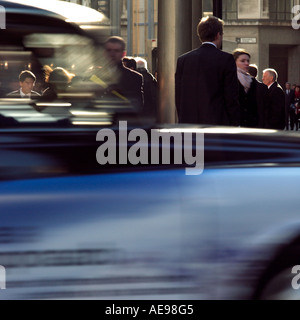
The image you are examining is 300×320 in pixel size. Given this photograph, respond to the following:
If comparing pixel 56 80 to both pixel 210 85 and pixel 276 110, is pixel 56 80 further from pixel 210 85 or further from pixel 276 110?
pixel 276 110

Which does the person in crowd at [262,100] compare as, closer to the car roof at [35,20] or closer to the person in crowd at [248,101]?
the person in crowd at [248,101]

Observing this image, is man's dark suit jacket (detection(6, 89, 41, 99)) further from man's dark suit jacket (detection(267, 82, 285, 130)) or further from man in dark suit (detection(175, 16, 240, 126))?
man's dark suit jacket (detection(267, 82, 285, 130))

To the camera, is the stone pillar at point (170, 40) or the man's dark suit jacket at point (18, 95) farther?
the stone pillar at point (170, 40)

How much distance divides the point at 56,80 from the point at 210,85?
4.28 meters

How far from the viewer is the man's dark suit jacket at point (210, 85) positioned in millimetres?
7426

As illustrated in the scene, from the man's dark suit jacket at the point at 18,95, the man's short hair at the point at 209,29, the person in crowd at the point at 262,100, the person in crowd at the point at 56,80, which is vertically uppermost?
the man's short hair at the point at 209,29

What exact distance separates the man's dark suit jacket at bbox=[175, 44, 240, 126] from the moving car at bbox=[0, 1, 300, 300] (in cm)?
426

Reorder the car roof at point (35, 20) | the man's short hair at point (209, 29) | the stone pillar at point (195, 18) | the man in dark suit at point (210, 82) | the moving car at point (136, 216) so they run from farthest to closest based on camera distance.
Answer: the stone pillar at point (195, 18)
the man's short hair at point (209, 29)
the man in dark suit at point (210, 82)
the car roof at point (35, 20)
the moving car at point (136, 216)

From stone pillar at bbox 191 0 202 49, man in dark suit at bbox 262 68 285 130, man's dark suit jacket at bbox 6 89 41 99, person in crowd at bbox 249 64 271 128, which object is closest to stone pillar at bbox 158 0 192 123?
stone pillar at bbox 191 0 202 49

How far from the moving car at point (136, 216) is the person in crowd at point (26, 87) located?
84 millimetres

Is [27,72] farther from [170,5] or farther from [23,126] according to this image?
[170,5]

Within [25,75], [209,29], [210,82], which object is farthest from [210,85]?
[25,75]

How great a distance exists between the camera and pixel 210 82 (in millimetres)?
7461

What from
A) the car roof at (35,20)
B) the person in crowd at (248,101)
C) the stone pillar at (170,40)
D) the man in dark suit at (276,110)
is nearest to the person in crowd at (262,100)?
the man in dark suit at (276,110)
